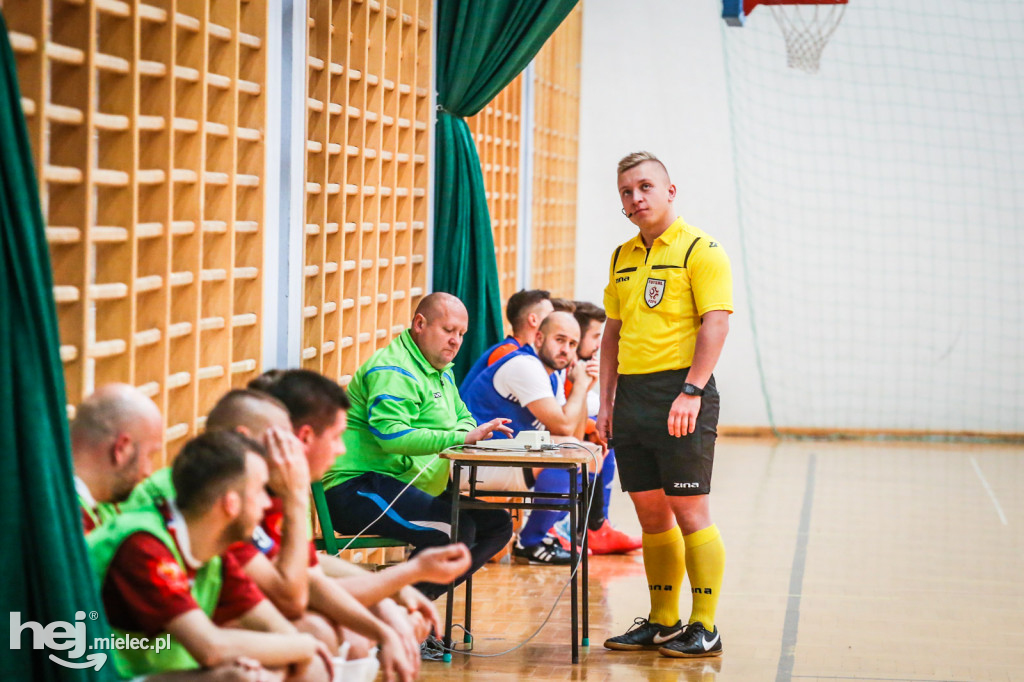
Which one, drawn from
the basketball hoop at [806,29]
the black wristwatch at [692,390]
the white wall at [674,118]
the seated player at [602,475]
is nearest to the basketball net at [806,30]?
the basketball hoop at [806,29]

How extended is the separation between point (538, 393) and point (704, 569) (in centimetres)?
90

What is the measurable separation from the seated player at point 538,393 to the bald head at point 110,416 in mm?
2225

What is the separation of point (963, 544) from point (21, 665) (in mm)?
4756

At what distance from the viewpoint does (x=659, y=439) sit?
385 cm

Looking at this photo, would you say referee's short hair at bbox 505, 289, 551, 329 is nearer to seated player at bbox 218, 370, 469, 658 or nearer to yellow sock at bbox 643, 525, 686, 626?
yellow sock at bbox 643, 525, 686, 626

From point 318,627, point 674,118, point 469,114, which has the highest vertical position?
point 674,118

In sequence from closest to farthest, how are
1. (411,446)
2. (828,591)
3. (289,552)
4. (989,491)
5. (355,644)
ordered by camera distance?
(289,552)
(355,644)
(411,446)
(828,591)
(989,491)

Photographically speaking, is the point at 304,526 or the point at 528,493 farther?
the point at 528,493

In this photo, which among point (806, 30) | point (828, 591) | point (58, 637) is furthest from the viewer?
point (806, 30)

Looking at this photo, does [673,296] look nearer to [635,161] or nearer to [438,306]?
[635,161]

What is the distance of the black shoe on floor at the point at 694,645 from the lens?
12.6 feet

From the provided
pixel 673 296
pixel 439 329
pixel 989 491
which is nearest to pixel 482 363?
pixel 439 329

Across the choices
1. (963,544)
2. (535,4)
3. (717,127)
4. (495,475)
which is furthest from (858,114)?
(495,475)

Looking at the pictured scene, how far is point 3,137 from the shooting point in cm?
184
